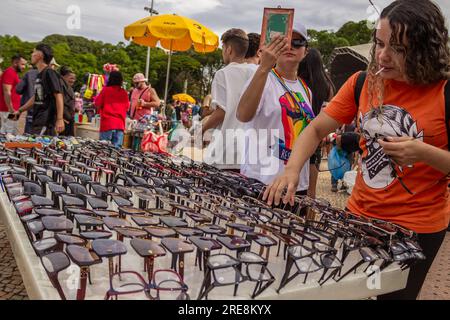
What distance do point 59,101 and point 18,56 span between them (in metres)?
2.41

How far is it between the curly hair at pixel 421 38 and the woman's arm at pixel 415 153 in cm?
24

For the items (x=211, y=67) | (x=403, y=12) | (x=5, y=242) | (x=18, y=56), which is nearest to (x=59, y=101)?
(x=5, y=242)

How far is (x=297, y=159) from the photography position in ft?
5.11

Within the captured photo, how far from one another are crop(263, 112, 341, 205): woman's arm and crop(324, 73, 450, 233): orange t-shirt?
159 mm

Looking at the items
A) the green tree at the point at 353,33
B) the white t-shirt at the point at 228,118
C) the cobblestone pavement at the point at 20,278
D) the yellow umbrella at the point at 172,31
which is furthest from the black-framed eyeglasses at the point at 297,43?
the green tree at the point at 353,33

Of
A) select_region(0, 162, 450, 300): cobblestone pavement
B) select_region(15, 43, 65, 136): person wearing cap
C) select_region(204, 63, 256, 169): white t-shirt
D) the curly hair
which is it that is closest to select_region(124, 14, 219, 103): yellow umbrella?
select_region(15, 43, 65, 136): person wearing cap

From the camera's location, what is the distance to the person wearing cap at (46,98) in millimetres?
4750

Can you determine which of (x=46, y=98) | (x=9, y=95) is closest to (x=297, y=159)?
(x=46, y=98)

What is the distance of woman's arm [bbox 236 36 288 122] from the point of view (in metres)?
1.73

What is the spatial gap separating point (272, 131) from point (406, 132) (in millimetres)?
886

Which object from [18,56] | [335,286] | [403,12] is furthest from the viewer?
[18,56]

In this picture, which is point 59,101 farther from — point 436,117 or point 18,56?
point 436,117

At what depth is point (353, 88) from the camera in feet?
5.16

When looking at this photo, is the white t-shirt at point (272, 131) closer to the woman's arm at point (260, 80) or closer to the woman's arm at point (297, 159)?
the woman's arm at point (260, 80)
